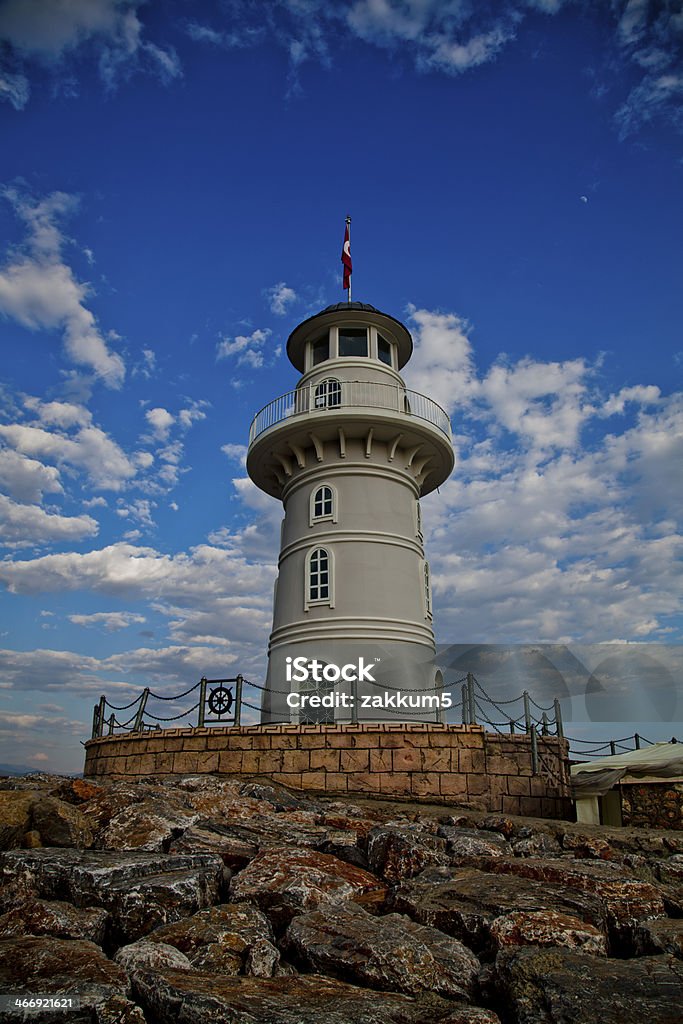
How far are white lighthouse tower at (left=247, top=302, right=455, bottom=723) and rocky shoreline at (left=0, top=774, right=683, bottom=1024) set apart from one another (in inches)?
295

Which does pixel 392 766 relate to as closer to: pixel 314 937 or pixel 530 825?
pixel 530 825

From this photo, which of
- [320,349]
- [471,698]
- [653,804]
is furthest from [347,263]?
[653,804]

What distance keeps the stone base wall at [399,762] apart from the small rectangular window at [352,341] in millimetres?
10359

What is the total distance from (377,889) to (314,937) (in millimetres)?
1794

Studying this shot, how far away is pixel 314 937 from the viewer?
15.4 feet

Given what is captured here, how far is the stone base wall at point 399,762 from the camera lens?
12672 millimetres

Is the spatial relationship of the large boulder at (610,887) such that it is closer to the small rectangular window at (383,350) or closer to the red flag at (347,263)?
the small rectangular window at (383,350)

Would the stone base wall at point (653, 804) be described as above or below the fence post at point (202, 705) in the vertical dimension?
below

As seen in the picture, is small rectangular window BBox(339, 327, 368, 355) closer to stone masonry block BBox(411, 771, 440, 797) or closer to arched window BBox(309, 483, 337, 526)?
arched window BBox(309, 483, 337, 526)

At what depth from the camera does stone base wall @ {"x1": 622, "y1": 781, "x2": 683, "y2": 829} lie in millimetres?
12492

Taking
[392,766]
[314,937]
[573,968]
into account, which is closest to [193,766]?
[392,766]

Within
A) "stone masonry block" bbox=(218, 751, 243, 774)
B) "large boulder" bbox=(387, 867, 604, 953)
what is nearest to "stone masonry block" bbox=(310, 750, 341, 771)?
"stone masonry block" bbox=(218, 751, 243, 774)

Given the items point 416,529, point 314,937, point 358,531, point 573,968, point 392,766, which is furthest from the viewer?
point 416,529

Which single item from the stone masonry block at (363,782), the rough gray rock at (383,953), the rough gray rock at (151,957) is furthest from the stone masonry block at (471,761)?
the rough gray rock at (151,957)
